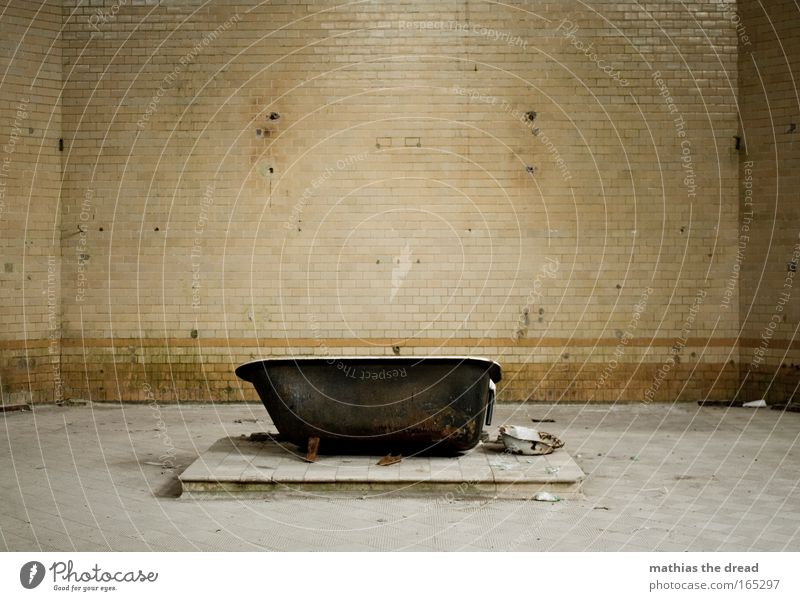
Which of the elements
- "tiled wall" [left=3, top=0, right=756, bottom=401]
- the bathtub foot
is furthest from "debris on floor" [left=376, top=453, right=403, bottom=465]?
"tiled wall" [left=3, top=0, right=756, bottom=401]

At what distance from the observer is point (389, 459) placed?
6.47 metres

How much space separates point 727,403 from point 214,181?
22.1 ft

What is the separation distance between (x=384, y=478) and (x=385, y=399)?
743mm

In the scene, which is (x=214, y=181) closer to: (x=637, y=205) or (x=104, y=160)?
(x=104, y=160)

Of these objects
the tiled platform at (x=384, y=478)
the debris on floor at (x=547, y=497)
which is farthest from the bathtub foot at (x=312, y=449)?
the debris on floor at (x=547, y=497)

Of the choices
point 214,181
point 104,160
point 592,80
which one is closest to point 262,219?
point 214,181

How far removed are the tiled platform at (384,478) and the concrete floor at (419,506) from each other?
0.48 ft

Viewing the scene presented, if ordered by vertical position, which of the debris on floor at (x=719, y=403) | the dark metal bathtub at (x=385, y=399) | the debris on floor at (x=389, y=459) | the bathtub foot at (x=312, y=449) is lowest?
the debris on floor at (x=719, y=403)

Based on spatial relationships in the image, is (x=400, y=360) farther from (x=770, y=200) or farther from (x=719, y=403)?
(x=770, y=200)

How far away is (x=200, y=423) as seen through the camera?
8.93m

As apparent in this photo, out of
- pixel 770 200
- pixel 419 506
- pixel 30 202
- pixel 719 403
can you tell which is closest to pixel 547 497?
pixel 419 506

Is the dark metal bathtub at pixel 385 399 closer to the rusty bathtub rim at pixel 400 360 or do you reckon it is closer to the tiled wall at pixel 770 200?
the rusty bathtub rim at pixel 400 360

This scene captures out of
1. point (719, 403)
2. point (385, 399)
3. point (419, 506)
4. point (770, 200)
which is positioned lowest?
point (719, 403)

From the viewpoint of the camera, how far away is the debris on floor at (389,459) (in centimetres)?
641
